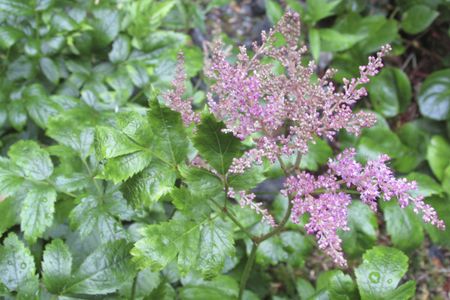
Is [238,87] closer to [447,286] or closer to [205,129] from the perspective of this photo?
[205,129]

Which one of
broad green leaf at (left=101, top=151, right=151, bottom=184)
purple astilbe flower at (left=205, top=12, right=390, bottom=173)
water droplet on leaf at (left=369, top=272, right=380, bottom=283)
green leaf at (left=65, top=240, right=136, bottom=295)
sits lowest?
water droplet on leaf at (left=369, top=272, right=380, bottom=283)

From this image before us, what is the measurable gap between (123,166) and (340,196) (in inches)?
25.3

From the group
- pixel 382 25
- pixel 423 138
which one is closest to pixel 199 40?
pixel 382 25

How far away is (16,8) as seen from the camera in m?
2.76

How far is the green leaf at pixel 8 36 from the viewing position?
8.98ft

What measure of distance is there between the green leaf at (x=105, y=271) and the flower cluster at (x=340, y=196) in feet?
2.24

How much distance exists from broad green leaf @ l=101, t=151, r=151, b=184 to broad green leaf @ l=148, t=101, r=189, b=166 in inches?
2.8

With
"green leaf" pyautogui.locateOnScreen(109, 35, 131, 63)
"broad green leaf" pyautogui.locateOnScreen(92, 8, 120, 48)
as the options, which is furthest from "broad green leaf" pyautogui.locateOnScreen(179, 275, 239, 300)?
"broad green leaf" pyautogui.locateOnScreen(92, 8, 120, 48)

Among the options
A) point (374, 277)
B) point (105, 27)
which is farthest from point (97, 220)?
point (105, 27)

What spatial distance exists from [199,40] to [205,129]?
8.06ft

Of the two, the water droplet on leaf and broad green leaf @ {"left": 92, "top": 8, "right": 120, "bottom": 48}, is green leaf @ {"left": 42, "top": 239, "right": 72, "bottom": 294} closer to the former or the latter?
the water droplet on leaf

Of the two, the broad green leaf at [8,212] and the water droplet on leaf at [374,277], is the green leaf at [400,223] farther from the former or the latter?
the broad green leaf at [8,212]

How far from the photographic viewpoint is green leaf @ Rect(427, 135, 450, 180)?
10.3 feet

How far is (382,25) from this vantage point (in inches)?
146
